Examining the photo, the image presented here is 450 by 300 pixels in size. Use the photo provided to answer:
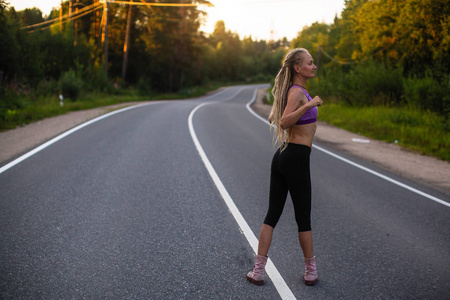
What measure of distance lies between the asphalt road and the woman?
35 cm

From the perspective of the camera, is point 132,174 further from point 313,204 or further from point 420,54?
point 420,54

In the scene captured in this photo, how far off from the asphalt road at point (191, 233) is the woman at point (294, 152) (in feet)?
1.15

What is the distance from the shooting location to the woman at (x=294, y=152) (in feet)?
10.6

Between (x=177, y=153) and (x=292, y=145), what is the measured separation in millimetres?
6121

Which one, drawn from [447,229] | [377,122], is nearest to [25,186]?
[447,229]

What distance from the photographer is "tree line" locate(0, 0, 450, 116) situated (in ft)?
54.4

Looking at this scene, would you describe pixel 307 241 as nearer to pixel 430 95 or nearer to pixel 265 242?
pixel 265 242

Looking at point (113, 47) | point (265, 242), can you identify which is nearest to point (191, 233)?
point (265, 242)

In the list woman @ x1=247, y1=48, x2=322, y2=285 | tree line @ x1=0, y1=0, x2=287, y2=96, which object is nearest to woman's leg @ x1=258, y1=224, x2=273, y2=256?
woman @ x1=247, y1=48, x2=322, y2=285

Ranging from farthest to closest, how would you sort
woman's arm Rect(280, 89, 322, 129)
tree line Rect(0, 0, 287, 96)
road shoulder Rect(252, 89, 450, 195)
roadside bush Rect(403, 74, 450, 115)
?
tree line Rect(0, 0, 287, 96), roadside bush Rect(403, 74, 450, 115), road shoulder Rect(252, 89, 450, 195), woman's arm Rect(280, 89, 322, 129)

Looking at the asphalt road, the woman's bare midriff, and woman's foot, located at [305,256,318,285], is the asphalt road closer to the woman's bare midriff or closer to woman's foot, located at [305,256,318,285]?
woman's foot, located at [305,256,318,285]

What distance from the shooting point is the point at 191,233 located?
4.39 m

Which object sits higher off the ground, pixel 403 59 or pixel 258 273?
pixel 403 59

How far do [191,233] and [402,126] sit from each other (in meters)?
12.0
